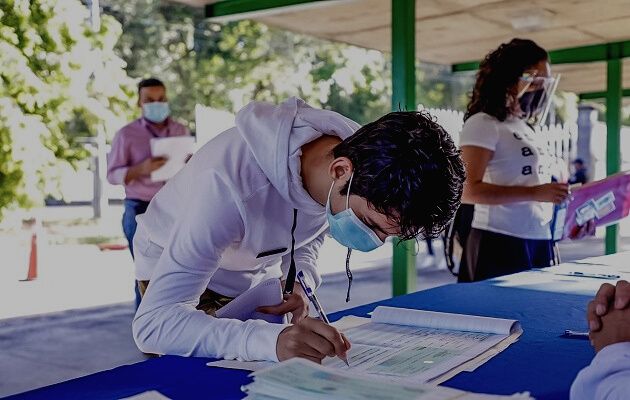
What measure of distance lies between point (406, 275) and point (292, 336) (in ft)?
10.9

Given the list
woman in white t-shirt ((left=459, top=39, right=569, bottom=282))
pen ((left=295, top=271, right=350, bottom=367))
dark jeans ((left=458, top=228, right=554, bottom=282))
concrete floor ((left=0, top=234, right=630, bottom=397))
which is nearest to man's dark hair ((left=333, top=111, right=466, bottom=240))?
pen ((left=295, top=271, right=350, bottom=367))

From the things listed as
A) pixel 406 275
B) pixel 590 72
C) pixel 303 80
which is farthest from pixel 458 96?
pixel 406 275

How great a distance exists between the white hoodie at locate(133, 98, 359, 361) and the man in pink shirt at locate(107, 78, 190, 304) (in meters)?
2.70

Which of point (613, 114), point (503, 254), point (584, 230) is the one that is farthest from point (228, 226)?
point (613, 114)

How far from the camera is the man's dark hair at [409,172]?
139 centimetres

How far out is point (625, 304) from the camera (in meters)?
1.41

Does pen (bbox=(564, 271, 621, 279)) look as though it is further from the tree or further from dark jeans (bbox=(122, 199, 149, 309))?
the tree

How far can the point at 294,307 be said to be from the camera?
185 cm

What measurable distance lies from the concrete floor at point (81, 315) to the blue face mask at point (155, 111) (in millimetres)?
1381

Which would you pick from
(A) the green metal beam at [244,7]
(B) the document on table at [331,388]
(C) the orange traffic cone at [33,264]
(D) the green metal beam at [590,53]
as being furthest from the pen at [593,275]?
(C) the orange traffic cone at [33,264]

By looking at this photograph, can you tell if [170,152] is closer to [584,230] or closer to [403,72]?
[403,72]

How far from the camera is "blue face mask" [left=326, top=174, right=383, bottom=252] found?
153 cm

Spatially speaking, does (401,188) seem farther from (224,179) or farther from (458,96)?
(458,96)

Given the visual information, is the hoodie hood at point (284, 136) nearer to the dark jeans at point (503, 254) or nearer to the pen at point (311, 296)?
the pen at point (311, 296)
